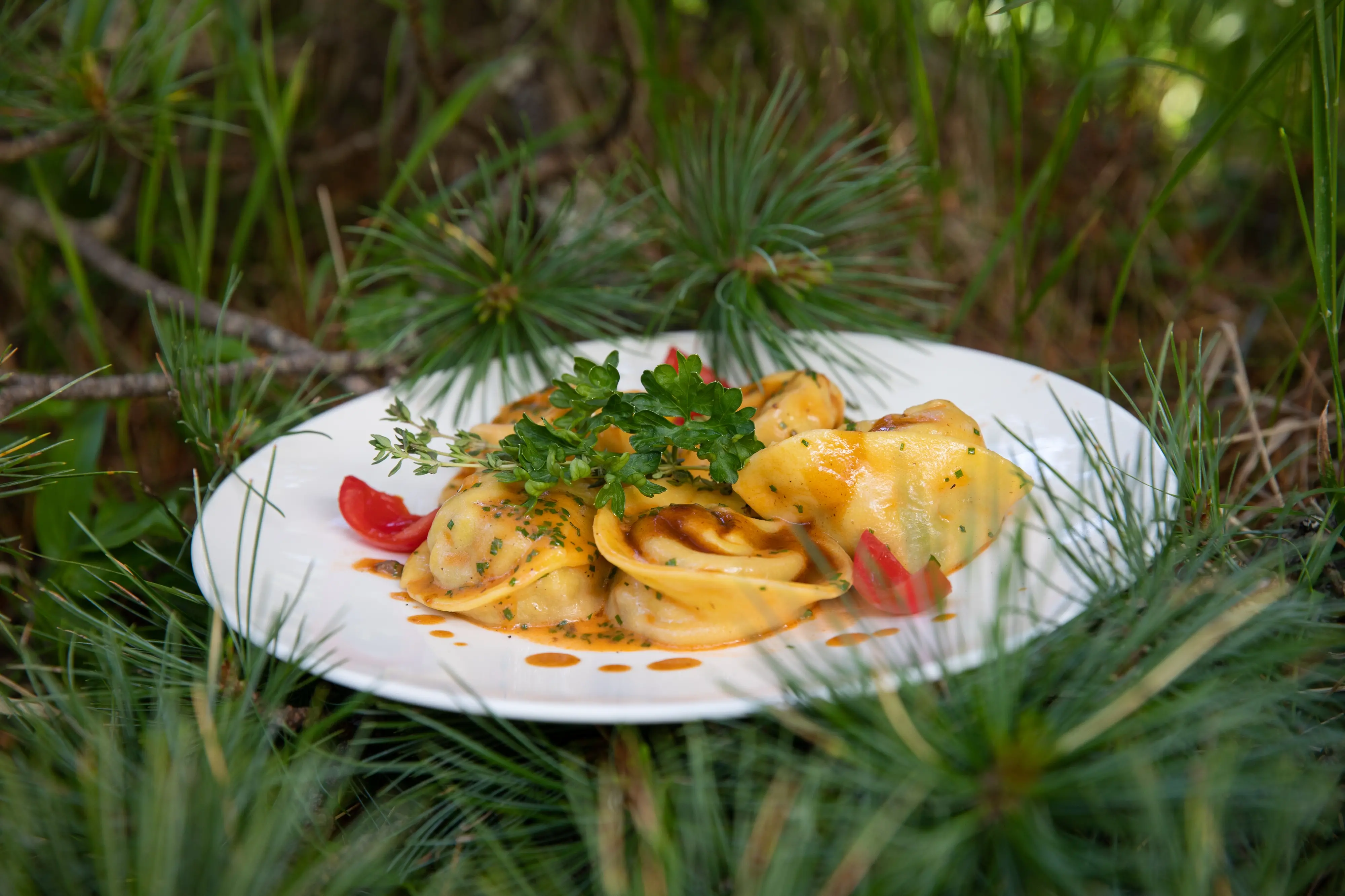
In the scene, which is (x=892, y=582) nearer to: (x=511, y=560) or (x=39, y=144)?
(x=511, y=560)

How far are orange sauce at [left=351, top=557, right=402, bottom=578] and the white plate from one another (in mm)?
16

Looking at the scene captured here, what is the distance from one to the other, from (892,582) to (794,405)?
468 millimetres

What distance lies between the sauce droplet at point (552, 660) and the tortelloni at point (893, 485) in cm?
43

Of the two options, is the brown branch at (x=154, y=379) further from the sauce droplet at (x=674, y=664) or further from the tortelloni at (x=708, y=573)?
the sauce droplet at (x=674, y=664)

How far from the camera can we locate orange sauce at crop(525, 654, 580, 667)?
4.62 ft

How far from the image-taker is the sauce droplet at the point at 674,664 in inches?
54.4

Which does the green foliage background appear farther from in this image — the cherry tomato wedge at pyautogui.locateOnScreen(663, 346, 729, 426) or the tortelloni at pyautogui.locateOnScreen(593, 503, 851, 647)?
the tortelloni at pyautogui.locateOnScreen(593, 503, 851, 647)

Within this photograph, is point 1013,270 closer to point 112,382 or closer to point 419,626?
point 419,626

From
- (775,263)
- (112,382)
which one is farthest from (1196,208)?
(112,382)

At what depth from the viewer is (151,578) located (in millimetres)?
1987

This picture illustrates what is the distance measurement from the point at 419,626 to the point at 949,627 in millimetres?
774

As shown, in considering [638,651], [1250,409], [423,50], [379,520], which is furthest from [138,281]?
[1250,409]

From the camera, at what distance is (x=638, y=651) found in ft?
4.80

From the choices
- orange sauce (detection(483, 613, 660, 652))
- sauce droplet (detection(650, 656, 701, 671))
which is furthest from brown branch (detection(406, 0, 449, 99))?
sauce droplet (detection(650, 656, 701, 671))
